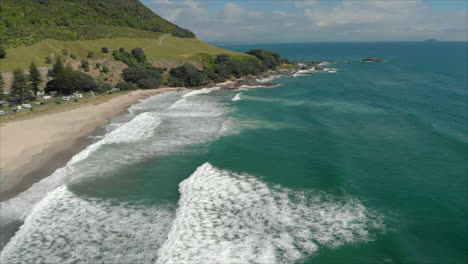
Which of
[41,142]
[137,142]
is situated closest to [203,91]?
[137,142]

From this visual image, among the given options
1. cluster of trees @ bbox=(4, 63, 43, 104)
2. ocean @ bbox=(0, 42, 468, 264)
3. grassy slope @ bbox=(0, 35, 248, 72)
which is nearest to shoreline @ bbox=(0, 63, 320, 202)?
ocean @ bbox=(0, 42, 468, 264)

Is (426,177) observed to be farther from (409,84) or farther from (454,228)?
(409,84)

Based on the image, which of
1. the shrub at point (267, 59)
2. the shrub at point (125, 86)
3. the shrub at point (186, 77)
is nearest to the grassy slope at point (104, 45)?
the shrub at point (186, 77)

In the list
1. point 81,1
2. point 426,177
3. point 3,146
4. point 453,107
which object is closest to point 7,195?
point 3,146

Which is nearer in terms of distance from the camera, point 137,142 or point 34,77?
point 137,142

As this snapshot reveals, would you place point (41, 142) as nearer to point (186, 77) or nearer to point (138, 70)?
point (138, 70)

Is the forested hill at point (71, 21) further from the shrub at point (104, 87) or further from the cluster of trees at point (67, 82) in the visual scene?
the shrub at point (104, 87)
